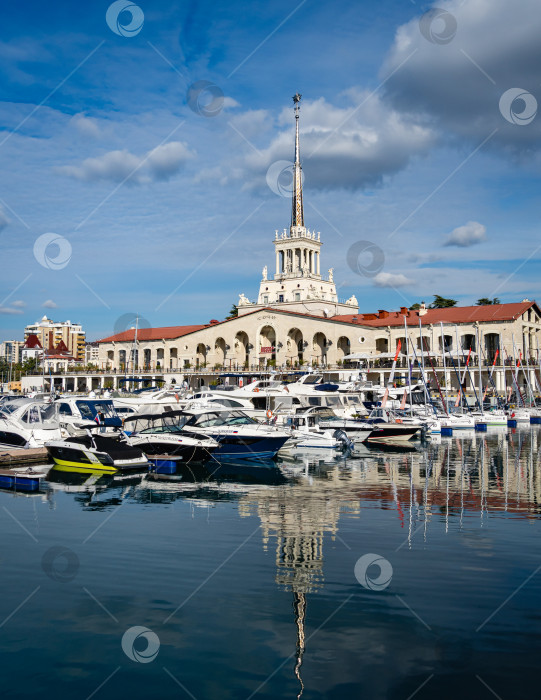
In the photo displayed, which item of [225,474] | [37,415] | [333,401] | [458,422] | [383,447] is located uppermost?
[333,401]

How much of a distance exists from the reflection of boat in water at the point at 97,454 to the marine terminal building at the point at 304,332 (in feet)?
171

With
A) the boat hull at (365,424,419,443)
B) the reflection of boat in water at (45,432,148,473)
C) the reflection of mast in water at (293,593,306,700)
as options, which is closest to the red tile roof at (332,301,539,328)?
the boat hull at (365,424,419,443)

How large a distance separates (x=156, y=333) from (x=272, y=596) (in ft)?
320

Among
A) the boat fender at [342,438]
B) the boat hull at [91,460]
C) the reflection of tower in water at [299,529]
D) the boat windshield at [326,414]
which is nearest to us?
the reflection of tower in water at [299,529]

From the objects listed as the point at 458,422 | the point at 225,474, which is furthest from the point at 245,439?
the point at 458,422

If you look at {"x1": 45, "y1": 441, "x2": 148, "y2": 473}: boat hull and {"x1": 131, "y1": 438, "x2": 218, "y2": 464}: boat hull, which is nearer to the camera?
{"x1": 45, "y1": 441, "x2": 148, "y2": 473}: boat hull

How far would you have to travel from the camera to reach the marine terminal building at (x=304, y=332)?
272 ft

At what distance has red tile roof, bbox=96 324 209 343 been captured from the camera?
10344cm

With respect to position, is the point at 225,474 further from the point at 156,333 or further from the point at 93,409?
the point at 156,333

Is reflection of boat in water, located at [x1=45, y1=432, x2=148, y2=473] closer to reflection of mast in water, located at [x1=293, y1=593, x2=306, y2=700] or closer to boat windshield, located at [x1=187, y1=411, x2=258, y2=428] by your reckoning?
boat windshield, located at [x1=187, y1=411, x2=258, y2=428]

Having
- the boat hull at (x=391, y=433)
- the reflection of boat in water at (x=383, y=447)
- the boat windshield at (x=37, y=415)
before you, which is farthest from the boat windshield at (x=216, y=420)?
the boat hull at (x=391, y=433)

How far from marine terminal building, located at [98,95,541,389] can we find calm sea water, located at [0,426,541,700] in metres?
58.3

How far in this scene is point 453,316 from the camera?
85.9 metres

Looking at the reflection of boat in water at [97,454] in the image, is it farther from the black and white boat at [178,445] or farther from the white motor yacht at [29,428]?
the white motor yacht at [29,428]
